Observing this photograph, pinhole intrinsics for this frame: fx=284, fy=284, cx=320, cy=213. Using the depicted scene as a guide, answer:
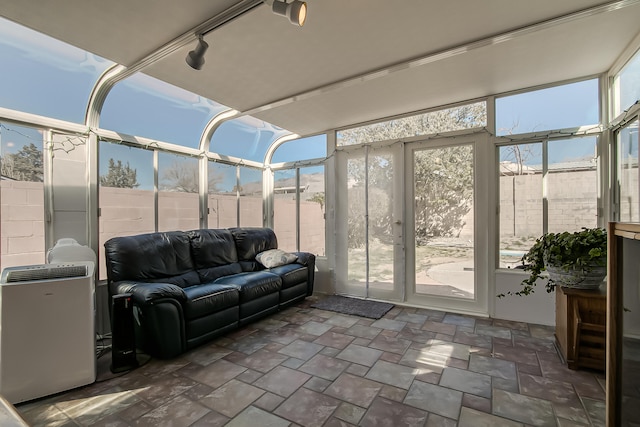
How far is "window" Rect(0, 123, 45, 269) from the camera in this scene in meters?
2.45

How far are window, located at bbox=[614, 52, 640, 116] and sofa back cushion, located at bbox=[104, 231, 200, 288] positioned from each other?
4642 millimetres

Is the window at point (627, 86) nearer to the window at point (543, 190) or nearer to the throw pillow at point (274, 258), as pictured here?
the window at point (543, 190)

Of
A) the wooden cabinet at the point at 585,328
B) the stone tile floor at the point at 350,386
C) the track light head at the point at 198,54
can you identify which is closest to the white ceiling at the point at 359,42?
the track light head at the point at 198,54

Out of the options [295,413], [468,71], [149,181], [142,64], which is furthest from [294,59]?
[295,413]

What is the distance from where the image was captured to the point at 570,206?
3.08 m

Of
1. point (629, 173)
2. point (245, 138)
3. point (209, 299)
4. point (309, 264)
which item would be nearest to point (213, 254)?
point (209, 299)

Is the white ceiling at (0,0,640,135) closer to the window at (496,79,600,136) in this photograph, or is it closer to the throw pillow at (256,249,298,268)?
the window at (496,79,600,136)

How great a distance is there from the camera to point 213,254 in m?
3.70

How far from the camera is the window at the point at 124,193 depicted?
308 centimetres

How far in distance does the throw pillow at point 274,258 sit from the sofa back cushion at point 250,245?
0.10 meters

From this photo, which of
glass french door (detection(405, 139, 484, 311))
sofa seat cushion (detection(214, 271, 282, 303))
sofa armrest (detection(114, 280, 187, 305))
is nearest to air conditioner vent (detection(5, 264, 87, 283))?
sofa armrest (detection(114, 280, 187, 305))

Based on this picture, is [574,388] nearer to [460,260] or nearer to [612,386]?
[612,386]

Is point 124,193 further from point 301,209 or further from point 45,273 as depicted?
point 301,209

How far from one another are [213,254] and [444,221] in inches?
120
